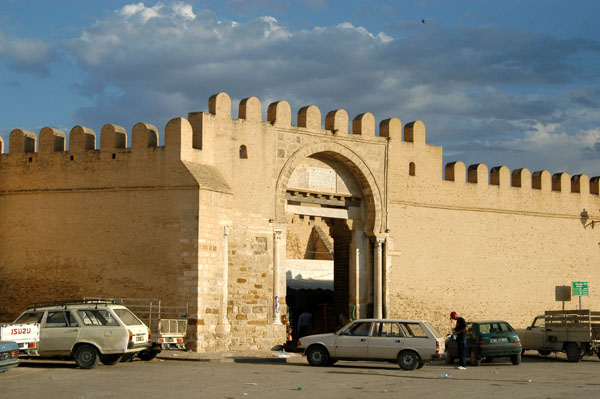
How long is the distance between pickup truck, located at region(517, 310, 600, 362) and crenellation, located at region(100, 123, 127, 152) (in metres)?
11.6

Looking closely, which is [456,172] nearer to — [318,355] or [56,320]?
[318,355]

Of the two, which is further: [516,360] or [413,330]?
[516,360]

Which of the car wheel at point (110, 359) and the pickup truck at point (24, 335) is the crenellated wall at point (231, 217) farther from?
the pickup truck at point (24, 335)

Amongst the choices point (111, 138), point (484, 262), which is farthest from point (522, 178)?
point (111, 138)

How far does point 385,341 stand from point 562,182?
13405mm

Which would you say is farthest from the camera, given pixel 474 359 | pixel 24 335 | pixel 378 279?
pixel 378 279

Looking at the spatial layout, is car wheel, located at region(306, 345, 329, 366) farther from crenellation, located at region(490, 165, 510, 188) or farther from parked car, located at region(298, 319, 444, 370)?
crenellation, located at region(490, 165, 510, 188)

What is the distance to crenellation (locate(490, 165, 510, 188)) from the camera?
26375 mm

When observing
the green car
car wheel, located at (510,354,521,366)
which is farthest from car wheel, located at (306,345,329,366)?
car wheel, located at (510,354,521,366)

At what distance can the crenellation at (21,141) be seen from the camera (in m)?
21.9

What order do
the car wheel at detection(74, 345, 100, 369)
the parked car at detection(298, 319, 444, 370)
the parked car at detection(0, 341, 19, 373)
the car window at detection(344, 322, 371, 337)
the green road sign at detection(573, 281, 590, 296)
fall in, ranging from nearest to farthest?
the parked car at detection(0, 341, 19, 373) < the car wheel at detection(74, 345, 100, 369) < the parked car at detection(298, 319, 444, 370) < the car window at detection(344, 322, 371, 337) < the green road sign at detection(573, 281, 590, 296)

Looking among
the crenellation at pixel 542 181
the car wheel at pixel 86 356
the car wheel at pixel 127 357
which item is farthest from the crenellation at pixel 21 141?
the crenellation at pixel 542 181

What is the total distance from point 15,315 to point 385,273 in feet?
33.6

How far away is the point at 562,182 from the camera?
90.6 ft
